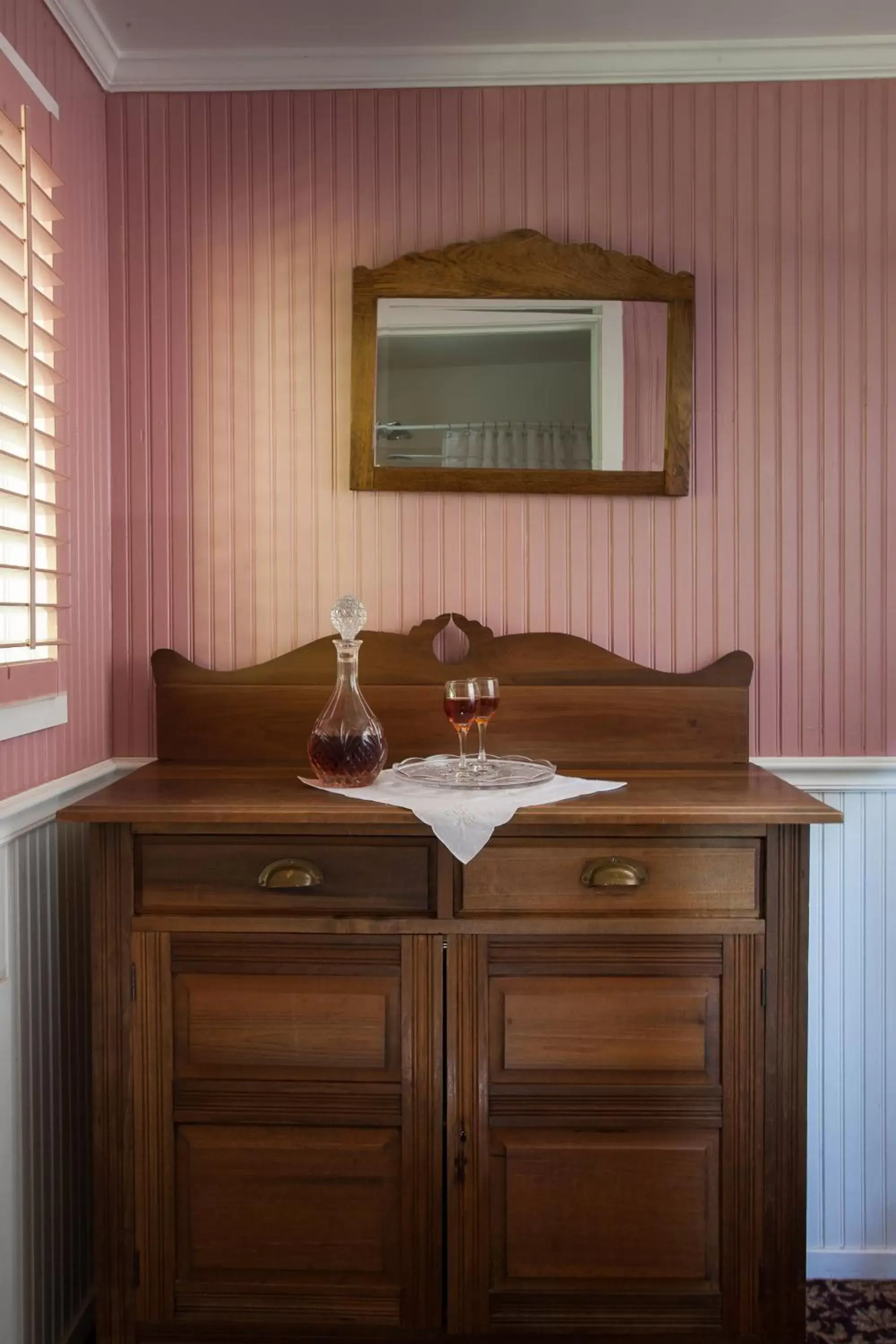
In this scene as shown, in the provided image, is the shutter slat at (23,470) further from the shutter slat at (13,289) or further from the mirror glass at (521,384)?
the mirror glass at (521,384)

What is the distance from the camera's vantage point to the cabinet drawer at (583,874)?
1.58 meters

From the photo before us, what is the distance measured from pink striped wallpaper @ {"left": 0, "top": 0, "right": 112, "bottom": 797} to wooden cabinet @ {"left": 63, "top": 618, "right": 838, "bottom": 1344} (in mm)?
378

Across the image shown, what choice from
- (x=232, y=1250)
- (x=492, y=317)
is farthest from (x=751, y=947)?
(x=492, y=317)

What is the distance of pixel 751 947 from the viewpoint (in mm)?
1581

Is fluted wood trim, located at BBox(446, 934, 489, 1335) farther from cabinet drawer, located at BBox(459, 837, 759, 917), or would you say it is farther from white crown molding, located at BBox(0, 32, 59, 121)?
white crown molding, located at BBox(0, 32, 59, 121)

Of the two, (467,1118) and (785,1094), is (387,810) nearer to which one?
(467,1118)

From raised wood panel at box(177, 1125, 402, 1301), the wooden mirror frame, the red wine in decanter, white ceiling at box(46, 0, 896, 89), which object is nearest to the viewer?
raised wood panel at box(177, 1125, 402, 1301)

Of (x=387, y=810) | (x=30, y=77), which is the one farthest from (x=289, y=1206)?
(x=30, y=77)

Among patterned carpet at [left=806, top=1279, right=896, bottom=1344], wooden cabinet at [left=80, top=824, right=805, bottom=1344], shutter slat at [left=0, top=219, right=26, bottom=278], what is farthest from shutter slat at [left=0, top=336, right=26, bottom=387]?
patterned carpet at [left=806, top=1279, right=896, bottom=1344]

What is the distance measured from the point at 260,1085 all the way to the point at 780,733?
4.07 feet

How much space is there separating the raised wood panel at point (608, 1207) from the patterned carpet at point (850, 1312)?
1.36ft

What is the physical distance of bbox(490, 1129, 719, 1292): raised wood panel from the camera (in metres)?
1.58

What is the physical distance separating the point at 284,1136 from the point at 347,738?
65 cm

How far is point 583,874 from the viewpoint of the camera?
1.58 meters
